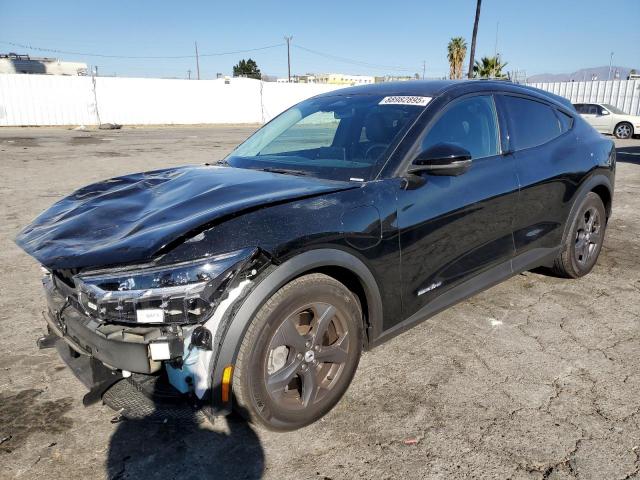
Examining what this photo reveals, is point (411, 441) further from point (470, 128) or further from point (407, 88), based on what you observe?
point (407, 88)

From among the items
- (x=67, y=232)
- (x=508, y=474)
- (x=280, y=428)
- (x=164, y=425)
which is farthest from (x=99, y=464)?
(x=508, y=474)

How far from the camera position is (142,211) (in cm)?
254

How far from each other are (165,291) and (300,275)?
2.07 ft

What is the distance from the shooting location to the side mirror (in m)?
2.73

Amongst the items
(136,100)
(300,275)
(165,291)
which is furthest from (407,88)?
(136,100)

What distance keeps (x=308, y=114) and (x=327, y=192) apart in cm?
146

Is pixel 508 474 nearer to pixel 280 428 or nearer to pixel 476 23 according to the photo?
pixel 280 428

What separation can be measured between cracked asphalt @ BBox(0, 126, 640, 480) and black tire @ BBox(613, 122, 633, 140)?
20265 mm

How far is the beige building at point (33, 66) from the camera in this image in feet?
145

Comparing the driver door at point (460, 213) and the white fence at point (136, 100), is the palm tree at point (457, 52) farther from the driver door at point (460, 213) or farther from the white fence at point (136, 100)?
the driver door at point (460, 213)

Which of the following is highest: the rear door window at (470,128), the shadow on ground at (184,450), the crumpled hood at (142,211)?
the rear door window at (470,128)

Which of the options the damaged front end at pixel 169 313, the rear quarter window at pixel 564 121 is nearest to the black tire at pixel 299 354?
the damaged front end at pixel 169 313

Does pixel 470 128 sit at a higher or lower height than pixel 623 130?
higher

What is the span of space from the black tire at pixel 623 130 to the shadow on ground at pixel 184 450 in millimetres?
23241
